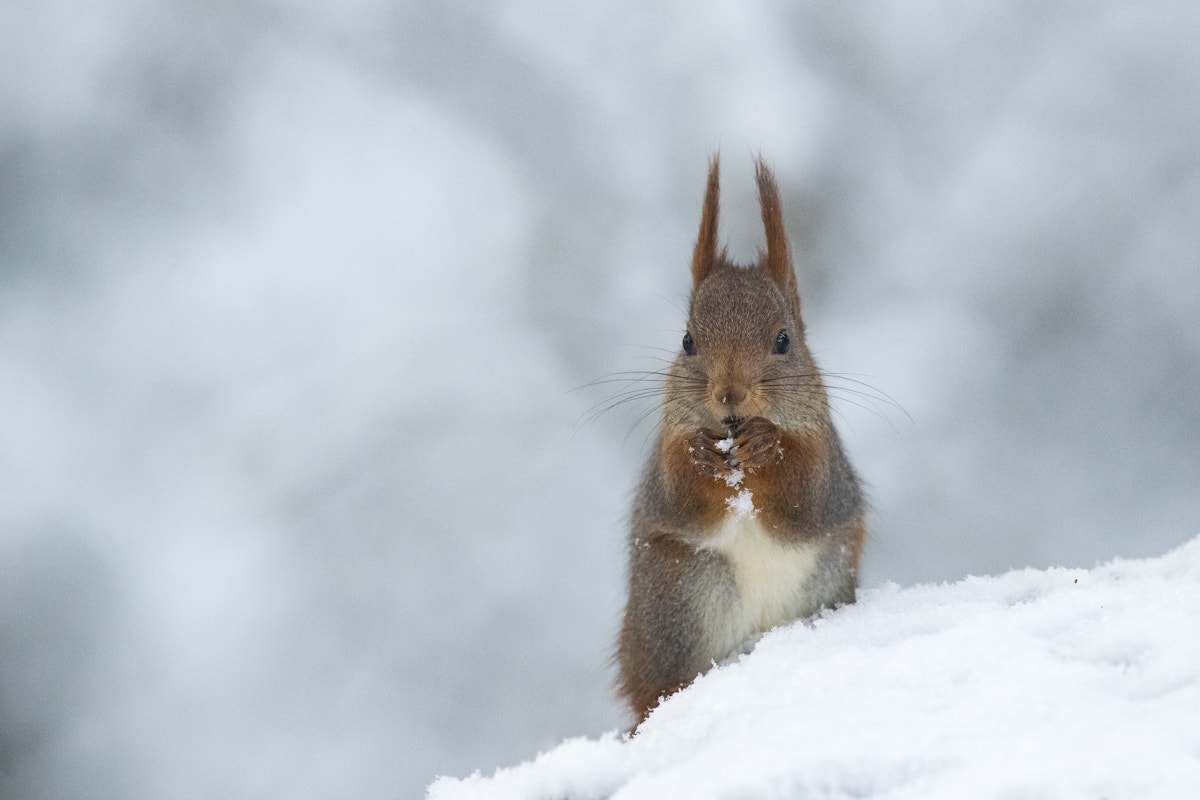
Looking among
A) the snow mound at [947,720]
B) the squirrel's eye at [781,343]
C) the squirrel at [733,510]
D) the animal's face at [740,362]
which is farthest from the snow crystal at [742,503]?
the snow mound at [947,720]

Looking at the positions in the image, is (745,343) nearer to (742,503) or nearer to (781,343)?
(781,343)

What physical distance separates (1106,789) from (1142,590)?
549mm

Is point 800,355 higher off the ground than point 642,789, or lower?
higher

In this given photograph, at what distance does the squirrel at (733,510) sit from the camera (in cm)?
148

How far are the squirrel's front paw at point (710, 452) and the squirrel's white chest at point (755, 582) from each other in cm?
8

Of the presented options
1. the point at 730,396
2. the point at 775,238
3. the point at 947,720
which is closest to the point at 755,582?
the point at 730,396

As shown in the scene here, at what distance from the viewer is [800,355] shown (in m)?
1.67

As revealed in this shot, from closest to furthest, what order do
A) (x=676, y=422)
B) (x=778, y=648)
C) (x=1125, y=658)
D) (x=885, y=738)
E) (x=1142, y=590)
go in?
1. (x=885, y=738)
2. (x=1125, y=658)
3. (x=1142, y=590)
4. (x=778, y=648)
5. (x=676, y=422)

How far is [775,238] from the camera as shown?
5.79ft

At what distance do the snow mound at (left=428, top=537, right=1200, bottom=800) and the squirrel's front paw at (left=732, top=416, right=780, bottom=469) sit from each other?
1.22ft

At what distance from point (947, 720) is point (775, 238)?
116 cm

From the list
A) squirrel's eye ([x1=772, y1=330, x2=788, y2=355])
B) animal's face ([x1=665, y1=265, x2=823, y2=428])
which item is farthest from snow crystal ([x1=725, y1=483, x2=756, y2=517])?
squirrel's eye ([x1=772, y1=330, x2=788, y2=355])

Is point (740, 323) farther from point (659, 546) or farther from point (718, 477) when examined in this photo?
point (659, 546)

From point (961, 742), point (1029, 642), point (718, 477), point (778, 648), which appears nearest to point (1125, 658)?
point (1029, 642)
